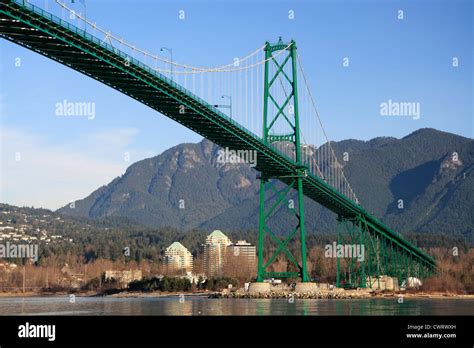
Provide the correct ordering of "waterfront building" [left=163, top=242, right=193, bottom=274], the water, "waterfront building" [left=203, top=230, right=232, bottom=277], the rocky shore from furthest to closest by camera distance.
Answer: "waterfront building" [left=163, top=242, right=193, bottom=274], "waterfront building" [left=203, top=230, right=232, bottom=277], the rocky shore, the water

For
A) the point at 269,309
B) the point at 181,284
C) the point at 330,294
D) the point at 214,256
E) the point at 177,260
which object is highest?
the point at 214,256

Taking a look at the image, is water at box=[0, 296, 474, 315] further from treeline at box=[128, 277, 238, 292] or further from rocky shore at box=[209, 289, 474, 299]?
treeline at box=[128, 277, 238, 292]

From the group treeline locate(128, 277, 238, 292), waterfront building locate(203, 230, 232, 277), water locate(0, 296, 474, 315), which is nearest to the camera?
water locate(0, 296, 474, 315)

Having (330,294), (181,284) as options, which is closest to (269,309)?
(330,294)

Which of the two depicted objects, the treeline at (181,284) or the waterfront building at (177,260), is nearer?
the treeline at (181,284)

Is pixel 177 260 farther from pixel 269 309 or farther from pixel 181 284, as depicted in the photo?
pixel 269 309

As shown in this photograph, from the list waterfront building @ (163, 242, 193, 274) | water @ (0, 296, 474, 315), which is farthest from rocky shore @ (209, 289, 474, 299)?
waterfront building @ (163, 242, 193, 274)

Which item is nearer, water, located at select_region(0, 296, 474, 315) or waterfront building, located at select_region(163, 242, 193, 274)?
water, located at select_region(0, 296, 474, 315)

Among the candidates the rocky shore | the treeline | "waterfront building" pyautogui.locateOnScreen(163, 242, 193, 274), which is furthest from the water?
"waterfront building" pyautogui.locateOnScreen(163, 242, 193, 274)

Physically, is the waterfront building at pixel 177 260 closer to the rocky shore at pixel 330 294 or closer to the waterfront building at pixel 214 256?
the waterfront building at pixel 214 256

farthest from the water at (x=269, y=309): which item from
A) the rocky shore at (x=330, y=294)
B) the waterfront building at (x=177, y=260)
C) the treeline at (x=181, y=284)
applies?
the waterfront building at (x=177, y=260)

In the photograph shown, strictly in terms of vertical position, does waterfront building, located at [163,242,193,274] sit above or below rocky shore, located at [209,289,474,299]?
above

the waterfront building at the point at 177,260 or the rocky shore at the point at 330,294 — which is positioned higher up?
the waterfront building at the point at 177,260
